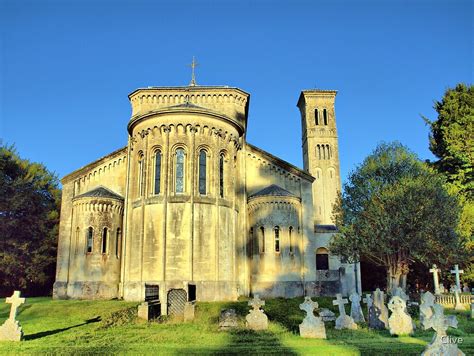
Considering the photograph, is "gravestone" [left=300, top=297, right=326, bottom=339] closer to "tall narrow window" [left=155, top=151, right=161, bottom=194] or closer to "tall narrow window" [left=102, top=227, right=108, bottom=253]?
"tall narrow window" [left=155, top=151, right=161, bottom=194]

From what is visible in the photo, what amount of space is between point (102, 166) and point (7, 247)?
1416 cm

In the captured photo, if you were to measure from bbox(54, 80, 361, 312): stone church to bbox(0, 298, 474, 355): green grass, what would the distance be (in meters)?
3.36

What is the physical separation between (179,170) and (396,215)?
47.2 ft

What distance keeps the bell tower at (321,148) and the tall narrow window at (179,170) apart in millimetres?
27262

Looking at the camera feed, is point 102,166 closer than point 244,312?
No

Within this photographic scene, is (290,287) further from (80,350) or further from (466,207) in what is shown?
(80,350)

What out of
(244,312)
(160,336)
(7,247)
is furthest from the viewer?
(7,247)

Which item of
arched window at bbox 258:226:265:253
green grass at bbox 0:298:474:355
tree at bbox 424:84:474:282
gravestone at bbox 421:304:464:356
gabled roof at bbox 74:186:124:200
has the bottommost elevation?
green grass at bbox 0:298:474:355

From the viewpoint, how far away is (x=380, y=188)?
25.5m

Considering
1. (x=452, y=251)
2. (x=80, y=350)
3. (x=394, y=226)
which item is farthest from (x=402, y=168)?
(x=80, y=350)

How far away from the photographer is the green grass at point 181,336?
38.4ft

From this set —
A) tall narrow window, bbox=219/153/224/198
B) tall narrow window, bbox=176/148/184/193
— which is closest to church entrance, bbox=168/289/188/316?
tall narrow window, bbox=176/148/184/193

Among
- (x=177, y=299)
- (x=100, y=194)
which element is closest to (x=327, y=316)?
(x=177, y=299)

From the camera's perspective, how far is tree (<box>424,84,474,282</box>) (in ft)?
111
